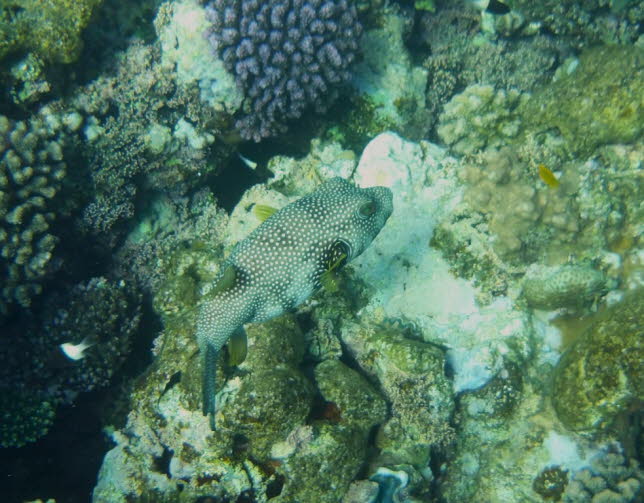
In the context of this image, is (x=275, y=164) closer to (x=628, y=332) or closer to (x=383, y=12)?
(x=383, y=12)

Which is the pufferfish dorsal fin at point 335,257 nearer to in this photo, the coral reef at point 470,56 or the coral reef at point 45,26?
the coral reef at point 470,56

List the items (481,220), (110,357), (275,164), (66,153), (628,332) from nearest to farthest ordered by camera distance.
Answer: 1. (628,332)
2. (66,153)
3. (110,357)
4. (481,220)
5. (275,164)

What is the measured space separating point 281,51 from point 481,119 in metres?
3.27

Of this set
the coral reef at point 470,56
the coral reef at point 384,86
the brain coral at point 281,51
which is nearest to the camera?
the brain coral at point 281,51

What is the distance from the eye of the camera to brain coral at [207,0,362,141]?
5.49 meters

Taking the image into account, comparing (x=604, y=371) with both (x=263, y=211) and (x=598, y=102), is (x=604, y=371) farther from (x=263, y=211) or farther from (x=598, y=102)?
(x=263, y=211)

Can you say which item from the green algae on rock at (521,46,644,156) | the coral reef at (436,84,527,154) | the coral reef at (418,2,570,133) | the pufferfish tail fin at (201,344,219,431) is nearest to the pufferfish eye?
the pufferfish tail fin at (201,344,219,431)

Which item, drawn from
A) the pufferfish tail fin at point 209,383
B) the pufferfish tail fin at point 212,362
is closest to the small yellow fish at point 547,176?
the pufferfish tail fin at point 212,362

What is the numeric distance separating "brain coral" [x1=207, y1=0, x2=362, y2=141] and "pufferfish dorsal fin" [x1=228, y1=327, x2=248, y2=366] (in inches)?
124

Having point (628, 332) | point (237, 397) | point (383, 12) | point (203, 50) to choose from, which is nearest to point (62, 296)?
point (237, 397)

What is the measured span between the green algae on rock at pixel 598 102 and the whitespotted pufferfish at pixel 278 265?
156 inches

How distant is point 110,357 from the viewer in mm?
5848

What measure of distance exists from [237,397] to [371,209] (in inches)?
94.1

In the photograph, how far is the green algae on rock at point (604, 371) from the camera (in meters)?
4.87
